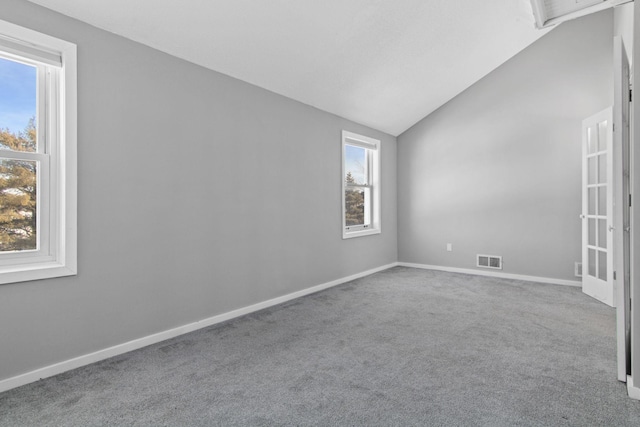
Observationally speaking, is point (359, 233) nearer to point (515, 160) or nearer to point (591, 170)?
point (515, 160)

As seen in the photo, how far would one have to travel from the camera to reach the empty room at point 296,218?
192 cm

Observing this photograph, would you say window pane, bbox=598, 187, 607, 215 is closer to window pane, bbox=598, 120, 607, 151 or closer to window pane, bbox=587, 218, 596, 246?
window pane, bbox=587, 218, 596, 246

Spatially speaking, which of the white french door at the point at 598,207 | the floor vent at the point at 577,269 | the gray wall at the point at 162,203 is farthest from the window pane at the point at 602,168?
the gray wall at the point at 162,203

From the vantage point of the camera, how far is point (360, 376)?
6.81ft

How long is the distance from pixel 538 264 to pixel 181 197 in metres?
4.68

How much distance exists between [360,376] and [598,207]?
3.68 meters

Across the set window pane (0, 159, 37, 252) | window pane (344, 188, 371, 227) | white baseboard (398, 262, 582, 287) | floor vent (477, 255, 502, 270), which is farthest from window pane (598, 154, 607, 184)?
window pane (0, 159, 37, 252)

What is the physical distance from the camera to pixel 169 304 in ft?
8.92

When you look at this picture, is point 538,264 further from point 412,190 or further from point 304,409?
point 304,409

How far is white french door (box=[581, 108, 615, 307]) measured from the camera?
11.7 feet

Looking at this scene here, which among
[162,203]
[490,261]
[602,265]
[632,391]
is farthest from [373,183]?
[632,391]

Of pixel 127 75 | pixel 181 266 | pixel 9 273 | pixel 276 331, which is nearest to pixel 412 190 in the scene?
pixel 276 331

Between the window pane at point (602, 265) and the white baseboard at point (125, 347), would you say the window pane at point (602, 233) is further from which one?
the white baseboard at point (125, 347)

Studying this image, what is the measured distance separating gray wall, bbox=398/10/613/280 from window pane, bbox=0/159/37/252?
5.02 metres
